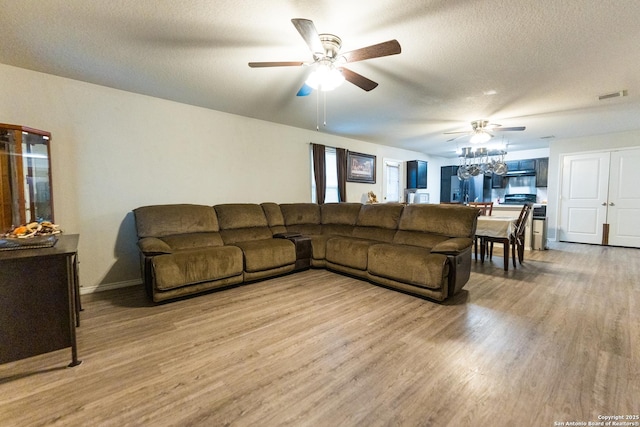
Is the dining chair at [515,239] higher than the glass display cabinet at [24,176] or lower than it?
lower

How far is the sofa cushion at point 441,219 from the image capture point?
10.7ft

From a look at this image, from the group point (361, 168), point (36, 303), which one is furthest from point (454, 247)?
point (361, 168)

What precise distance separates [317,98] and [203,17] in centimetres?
180

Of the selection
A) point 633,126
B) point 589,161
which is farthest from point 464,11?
point 589,161

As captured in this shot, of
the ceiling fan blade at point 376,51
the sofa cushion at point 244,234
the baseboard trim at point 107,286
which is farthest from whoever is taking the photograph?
the sofa cushion at point 244,234

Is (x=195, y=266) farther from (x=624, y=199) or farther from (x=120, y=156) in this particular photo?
(x=624, y=199)

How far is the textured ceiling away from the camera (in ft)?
6.12

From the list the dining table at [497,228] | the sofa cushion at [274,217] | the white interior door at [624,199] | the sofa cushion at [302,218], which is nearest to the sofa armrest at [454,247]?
the dining table at [497,228]

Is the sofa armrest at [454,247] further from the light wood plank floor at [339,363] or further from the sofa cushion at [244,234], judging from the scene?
the sofa cushion at [244,234]

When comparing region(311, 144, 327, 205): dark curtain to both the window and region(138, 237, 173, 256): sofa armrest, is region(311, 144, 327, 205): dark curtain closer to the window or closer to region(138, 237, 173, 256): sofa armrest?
the window

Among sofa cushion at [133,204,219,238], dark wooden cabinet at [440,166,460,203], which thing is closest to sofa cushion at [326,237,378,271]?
sofa cushion at [133,204,219,238]

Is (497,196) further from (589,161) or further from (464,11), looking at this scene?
(464,11)

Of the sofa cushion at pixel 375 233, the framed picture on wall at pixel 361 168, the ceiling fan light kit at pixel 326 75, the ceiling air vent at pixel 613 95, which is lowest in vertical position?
the sofa cushion at pixel 375 233

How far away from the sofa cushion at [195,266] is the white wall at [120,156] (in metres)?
1.17
